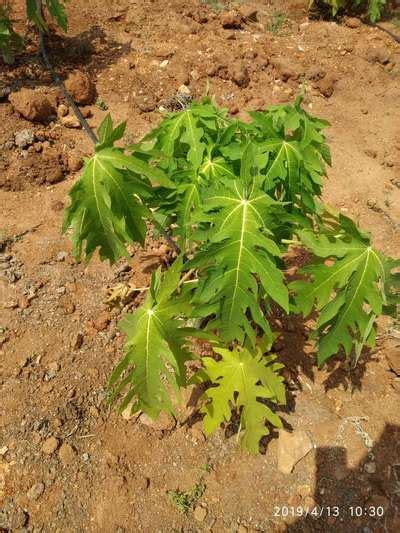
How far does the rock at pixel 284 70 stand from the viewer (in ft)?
19.8

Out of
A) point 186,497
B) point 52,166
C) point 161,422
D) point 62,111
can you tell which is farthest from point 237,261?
point 62,111

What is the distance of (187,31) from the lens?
6.39 metres

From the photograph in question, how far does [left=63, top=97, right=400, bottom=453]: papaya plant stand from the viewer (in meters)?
2.14

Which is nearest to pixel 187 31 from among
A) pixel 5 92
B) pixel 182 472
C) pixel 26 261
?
pixel 5 92

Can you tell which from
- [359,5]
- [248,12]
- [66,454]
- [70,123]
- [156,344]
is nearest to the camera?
[156,344]

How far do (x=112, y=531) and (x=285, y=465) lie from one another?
114 centimetres

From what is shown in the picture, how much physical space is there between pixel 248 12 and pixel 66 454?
6.66 m

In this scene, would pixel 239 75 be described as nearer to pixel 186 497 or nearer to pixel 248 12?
pixel 248 12

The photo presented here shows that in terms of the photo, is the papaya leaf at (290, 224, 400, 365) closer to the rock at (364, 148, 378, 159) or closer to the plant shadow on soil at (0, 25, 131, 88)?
the rock at (364, 148, 378, 159)

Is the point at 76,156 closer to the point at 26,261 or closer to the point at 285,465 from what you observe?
the point at 26,261

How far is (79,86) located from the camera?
516cm

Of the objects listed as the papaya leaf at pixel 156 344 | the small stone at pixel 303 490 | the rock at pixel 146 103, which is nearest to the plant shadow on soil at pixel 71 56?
the rock at pixel 146 103

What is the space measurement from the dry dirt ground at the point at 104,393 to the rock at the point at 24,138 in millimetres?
66

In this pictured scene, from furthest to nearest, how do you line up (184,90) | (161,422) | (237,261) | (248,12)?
(248,12) < (184,90) < (161,422) < (237,261)
